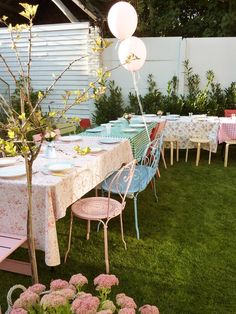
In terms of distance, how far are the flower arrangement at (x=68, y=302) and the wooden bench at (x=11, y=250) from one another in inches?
40.3

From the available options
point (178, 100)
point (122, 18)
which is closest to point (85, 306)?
point (122, 18)

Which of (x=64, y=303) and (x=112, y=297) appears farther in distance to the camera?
(x=112, y=297)

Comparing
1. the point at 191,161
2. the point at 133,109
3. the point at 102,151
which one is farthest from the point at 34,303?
the point at 133,109

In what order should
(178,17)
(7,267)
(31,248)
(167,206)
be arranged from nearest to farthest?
(31,248)
(7,267)
(167,206)
(178,17)

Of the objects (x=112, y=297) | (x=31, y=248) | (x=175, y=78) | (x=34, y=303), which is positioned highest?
(x=175, y=78)

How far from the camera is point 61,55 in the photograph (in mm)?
8078

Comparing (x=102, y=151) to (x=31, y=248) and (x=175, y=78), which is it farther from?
(x=175, y=78)

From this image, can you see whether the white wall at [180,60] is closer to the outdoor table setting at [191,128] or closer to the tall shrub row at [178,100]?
the tall shrub row at [178,100]

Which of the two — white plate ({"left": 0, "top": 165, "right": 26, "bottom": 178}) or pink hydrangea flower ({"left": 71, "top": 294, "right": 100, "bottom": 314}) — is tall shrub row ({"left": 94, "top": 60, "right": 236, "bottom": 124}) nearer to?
white plate ({"left": 0, "top": 165, "right": 26, "bottom": 178})

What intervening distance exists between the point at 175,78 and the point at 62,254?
5.98m

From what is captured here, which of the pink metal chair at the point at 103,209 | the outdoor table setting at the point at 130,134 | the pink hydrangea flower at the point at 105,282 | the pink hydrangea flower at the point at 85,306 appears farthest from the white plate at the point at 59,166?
the pink hydrangea flower at the point at 85,306

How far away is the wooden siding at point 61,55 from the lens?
7.78 meters

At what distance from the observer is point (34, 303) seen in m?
1.03

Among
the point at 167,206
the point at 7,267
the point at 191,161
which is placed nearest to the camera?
the point at 7,267
